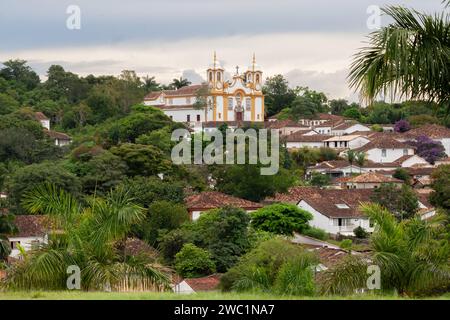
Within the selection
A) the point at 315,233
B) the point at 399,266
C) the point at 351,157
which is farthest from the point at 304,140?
the point at 399,266

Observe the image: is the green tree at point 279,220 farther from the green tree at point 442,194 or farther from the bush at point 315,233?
the green tree at point 442,194

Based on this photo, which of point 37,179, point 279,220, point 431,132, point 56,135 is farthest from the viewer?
point 431,132

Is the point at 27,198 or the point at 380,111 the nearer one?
the point at 27,198

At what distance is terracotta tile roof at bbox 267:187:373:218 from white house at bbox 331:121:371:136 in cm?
3234

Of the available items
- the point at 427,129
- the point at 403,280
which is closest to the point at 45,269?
the point at 403,280

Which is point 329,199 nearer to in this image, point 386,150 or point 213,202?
point 213,202

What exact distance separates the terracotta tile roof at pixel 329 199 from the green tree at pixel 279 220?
4600 mm

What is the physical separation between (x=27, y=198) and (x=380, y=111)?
7420 cm

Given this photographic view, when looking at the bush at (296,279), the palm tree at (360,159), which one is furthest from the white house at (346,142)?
the bush at (296,279)

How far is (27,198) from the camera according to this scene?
9.31 metres

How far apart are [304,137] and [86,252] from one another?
63823 millimetres

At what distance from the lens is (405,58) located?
26.8ft

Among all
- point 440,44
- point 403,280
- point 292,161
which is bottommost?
point 292,161
